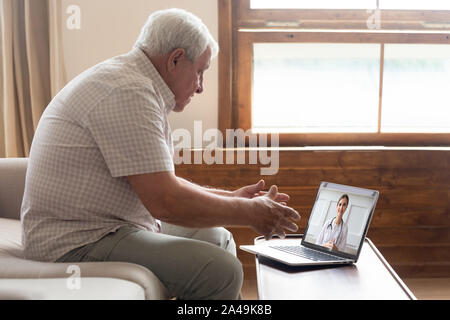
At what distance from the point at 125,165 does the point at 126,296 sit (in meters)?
0.31

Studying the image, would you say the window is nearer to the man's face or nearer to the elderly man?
the man's face

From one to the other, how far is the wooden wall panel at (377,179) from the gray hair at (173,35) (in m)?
0.93

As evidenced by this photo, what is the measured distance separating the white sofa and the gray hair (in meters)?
0.58

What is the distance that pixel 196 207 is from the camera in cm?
127

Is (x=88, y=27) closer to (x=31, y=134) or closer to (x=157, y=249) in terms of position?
(x=31, y=134)

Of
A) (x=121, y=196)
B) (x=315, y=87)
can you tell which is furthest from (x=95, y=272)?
(x=315, y=87)

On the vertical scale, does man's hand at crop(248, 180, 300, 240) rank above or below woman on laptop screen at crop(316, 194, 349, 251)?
above

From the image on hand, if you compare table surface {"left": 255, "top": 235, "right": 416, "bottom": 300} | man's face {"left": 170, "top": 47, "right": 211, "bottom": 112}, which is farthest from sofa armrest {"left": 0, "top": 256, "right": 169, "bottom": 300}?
man's face {"left": 170, "top": 47, "right": 211, "bottom": 112}

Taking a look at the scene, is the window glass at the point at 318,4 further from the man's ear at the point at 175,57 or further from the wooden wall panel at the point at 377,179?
the man's ear at the point at 175,57

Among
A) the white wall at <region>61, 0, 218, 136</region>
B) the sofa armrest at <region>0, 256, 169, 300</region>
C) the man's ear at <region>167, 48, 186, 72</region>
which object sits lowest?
the sofa armrest at <region>0, 256, 169, 300</region>

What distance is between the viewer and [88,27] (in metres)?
2.45

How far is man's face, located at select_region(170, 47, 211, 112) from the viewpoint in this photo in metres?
1.44

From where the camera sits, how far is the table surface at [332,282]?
1.21 metres
